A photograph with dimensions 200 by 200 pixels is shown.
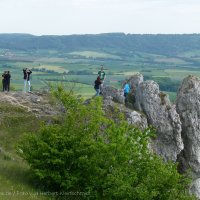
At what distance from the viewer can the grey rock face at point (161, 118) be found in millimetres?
39812

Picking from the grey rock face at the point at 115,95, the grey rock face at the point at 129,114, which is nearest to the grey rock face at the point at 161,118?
the grey rock face at the point at 129,114

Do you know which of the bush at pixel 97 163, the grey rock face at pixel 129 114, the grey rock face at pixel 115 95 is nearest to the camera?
the bush at pixel 97 163

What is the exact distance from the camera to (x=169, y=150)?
3978 centimetres

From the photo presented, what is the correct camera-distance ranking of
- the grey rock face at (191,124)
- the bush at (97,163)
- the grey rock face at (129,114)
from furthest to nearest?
the grey rock face at (191,124), the grey rock face at (129,114), the bush at (97,163)

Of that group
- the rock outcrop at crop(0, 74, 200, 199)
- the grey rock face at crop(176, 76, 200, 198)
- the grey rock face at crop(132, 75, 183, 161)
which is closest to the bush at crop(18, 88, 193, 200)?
the rock outcrop at crop(0, 74, 200, 199)

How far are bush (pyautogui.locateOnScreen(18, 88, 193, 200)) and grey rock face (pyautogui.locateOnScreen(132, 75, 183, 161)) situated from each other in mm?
15845

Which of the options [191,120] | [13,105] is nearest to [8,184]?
[13,105]

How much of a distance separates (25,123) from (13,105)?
3.03m

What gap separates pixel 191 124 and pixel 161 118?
3.10 m

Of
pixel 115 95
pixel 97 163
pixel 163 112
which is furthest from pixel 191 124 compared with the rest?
pixel 97 163

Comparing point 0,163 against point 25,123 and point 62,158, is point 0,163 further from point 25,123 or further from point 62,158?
point 25,123

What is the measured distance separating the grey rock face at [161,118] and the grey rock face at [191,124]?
142 centimetres

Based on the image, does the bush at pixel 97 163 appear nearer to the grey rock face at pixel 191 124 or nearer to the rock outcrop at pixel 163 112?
the rock outcrop at pixel 163 112

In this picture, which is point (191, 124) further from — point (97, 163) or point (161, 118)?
point (97, 163)
